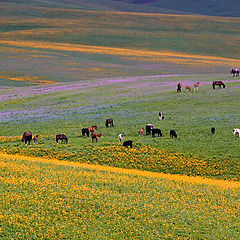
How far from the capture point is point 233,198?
2330 centimetres

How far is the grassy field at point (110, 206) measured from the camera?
1844cm

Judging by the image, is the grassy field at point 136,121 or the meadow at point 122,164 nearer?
the meadow at point 122,164

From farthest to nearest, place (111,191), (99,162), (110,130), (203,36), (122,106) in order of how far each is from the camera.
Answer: (203,36), (122,106), (110,130), (99,162), (111,191)

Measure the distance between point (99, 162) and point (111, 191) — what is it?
33.1 feet

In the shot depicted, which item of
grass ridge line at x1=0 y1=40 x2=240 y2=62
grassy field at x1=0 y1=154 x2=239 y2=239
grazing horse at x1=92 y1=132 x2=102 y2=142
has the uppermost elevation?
grass ridge line at x1=0 y1=40 x2=240 y2=62

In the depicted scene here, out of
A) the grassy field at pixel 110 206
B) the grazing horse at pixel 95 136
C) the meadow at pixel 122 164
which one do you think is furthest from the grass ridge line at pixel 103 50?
the grassy field at pixel 110 206

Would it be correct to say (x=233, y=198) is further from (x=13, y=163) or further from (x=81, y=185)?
(x=13, y=163)

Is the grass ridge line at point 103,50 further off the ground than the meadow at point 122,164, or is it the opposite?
the grass ridge line at point 103,50

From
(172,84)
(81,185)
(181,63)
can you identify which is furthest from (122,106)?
(181,63)

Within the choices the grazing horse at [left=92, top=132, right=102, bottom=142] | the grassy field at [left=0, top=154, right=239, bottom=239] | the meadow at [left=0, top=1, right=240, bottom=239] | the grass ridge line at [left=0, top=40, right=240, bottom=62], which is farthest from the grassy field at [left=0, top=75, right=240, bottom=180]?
the grass ridge line at [left=0, top=40, right=240, bottom=62]

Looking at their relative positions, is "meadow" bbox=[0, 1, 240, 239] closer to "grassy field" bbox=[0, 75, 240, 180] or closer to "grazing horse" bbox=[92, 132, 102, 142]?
"grassy field" bbox=[0, 75, 240, 180]

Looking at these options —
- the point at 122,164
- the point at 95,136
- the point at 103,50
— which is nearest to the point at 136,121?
the point at 95,136

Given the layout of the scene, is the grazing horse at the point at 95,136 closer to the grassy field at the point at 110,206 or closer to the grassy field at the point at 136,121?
the grassy field at the point at 136,121

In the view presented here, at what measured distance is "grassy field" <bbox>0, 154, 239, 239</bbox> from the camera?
60.5ft
